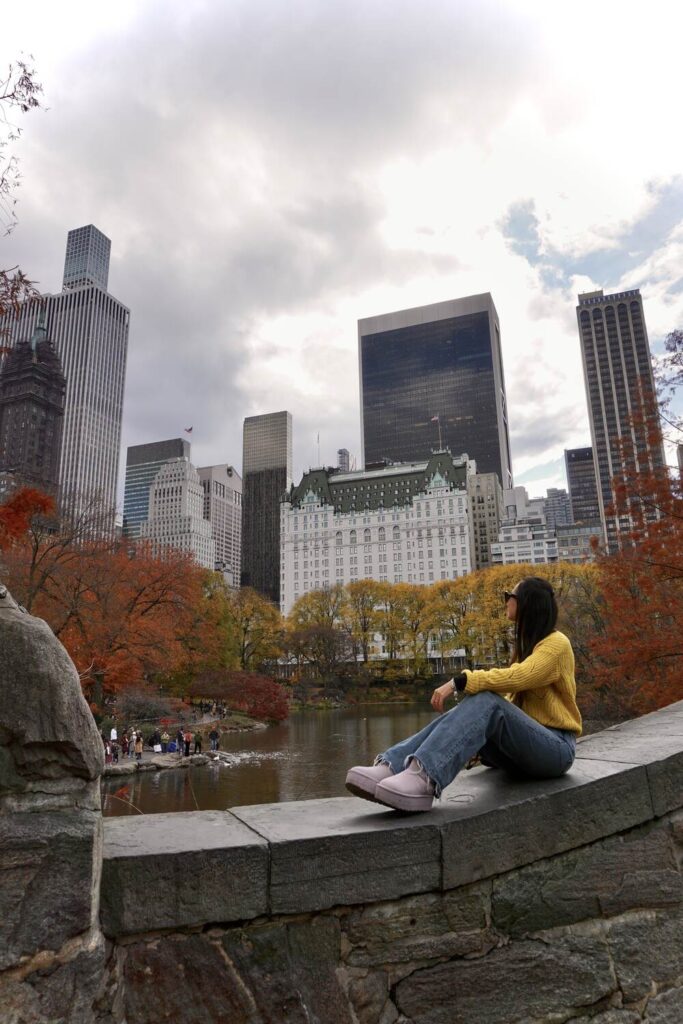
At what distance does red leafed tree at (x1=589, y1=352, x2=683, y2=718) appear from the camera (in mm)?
11656

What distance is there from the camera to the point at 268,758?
26328 mm

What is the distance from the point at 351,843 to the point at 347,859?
0.05m

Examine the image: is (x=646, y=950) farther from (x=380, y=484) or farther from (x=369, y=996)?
(x=380, y=484)

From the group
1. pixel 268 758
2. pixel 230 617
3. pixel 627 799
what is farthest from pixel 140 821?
pixel 230 617

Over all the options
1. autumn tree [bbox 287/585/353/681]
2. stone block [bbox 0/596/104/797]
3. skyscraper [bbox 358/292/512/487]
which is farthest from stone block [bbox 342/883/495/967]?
skyscraper [bbox 358/292/512/487]

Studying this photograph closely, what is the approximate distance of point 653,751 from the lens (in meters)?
3.26

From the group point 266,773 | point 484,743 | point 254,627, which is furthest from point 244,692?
point 484,743

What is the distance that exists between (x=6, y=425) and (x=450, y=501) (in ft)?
225

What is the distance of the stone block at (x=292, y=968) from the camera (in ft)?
7.13

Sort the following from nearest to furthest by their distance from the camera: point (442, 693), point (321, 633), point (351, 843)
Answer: point (351, 843)
point (442, 693)
point (321, 633)

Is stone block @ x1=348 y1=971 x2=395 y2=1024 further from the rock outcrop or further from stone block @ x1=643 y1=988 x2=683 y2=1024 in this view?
stone block @ x1=643 y1=988 x2=683 y2=1024

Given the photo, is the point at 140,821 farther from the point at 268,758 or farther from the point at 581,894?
the point at 268,758

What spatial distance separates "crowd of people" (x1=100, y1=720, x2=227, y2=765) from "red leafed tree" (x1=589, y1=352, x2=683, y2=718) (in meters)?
19.0

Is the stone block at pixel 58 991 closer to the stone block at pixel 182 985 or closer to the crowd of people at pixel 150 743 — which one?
the stone block at pixel 182 985
